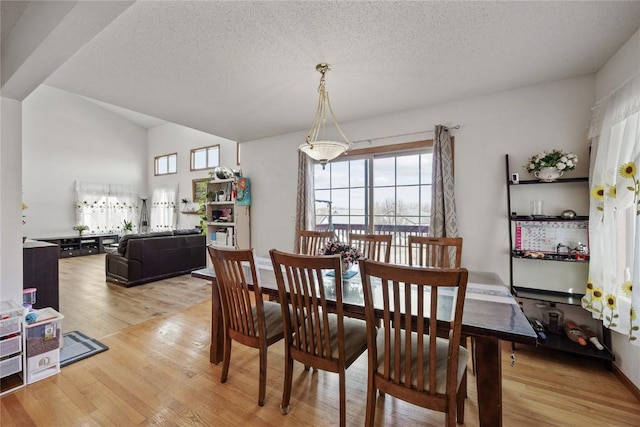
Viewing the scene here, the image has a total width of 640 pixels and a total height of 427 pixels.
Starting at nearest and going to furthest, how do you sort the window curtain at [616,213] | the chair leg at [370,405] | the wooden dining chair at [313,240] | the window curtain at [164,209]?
the chair leg at [370,405] → the window curtain at [616,213] → the wooden dining chair at [313,240] → the window curtain at [164,209]

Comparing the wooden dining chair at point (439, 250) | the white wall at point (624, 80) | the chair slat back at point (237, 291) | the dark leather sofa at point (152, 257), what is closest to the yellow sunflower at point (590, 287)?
the white wall at point (624, 80)

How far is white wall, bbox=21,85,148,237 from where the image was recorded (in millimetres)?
6988

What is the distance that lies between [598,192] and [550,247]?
66 cm

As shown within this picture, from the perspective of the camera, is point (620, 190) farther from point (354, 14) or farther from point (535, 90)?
point (354, 14)

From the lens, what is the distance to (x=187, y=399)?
177cm

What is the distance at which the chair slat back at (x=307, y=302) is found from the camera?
1.41 metres

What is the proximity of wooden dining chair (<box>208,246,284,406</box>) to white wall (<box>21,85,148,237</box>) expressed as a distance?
8.47 m

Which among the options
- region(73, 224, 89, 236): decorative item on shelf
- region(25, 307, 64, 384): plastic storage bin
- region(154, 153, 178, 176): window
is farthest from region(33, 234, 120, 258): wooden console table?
region(25, 307, 64, 384): plastic storage bin

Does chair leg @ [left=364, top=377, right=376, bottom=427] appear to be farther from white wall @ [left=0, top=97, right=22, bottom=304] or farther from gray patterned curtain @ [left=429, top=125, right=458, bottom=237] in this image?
white wall @ [left=0, top=97, right=22, bottom=304]

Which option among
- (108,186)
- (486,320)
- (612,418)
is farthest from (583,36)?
(108,186)

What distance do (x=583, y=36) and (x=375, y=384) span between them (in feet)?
8.84

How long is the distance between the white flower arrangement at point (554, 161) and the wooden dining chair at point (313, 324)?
2.23 m

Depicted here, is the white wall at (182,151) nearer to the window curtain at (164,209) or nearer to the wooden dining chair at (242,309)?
the window curtain at (164,209)

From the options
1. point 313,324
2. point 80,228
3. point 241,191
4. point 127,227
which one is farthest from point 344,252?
point 127,227
